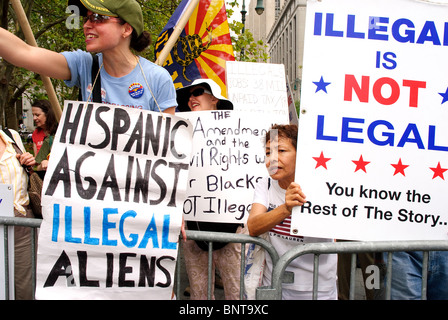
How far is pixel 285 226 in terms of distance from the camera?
2.22 m

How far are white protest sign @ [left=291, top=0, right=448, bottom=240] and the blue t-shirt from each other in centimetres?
77

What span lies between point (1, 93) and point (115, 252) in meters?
7.82

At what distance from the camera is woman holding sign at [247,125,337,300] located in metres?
2.14

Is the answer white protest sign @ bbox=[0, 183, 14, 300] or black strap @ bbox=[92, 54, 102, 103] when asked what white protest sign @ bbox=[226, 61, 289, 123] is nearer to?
black strap @ bbox=[92, 54, 102, 103]

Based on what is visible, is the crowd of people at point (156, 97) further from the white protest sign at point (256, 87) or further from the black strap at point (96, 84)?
the white protest sign at point (256, 87)

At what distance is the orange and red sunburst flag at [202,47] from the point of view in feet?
14.1

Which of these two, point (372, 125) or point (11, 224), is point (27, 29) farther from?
point (372, 125)

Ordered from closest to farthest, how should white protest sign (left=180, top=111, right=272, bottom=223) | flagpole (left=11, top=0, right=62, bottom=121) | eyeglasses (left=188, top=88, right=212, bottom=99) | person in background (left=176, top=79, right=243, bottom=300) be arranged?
1. flagpole (left=11, top=0, right=62, bottom=121)
2. person in background (left=176, top=79, right=243, bottom=300)
3. white protest sign (left=180, top=111, right=272, bottom=223)
4. eyeglasses (left=188, top=88, right=212, bottom=99)

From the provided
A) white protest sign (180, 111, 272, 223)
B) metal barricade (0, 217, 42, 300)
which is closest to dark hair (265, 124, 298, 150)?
white protest sign (180, 111, 272, 223)

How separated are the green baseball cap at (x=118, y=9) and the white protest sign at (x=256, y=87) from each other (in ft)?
7.39

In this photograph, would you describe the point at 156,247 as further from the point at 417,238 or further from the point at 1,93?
the point at 1,93

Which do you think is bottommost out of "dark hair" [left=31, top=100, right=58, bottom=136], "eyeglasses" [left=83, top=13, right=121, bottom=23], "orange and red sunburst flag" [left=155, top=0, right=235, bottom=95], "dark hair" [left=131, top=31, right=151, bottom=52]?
"dark hair" [left=31, top=100, right=58, bottom=136]

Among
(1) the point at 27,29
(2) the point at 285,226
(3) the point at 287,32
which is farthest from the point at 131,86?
(3) the point at 287,32

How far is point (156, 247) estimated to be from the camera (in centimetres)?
206
